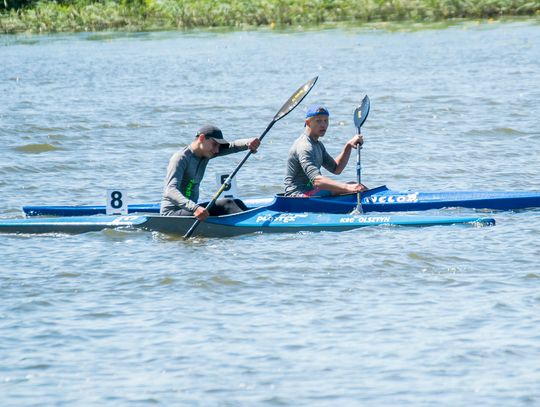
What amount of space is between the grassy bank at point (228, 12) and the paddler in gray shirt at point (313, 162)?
3459 centimetres

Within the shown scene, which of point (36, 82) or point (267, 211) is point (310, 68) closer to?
point (36, 82)

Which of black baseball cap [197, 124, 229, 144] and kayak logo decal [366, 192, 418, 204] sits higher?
black baseball cap [197, 124, 229, 144]

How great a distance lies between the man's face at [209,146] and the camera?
39.0 feet

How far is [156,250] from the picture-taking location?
11969 mm

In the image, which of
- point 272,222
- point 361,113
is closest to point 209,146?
point 272,222

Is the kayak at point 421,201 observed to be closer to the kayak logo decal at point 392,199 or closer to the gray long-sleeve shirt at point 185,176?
the kayak logo decal at point 392,199

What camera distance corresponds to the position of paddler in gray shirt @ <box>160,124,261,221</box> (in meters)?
11.9

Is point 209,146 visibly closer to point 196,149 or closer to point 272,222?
point 196,149

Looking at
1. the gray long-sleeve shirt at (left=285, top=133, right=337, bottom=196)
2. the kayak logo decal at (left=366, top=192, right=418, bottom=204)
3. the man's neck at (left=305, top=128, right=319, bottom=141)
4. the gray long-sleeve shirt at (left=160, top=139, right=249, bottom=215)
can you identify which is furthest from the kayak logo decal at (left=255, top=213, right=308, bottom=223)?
the kayak logo decal at (left=366, top=192, right=418, bottom=204)

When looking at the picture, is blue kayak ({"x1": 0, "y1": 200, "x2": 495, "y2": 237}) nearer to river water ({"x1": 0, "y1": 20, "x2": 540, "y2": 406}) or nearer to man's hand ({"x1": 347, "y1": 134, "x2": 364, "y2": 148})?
river water ({"x1": 0, "y1": 20, "x2": 540, "y2": 406})

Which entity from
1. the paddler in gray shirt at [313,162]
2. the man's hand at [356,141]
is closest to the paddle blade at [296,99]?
the paddler in gray shirt at [313,162]

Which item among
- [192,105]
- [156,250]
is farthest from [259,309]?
[192,105]

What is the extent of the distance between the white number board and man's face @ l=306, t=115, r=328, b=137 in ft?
7.15

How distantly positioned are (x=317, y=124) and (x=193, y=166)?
1.63 m
